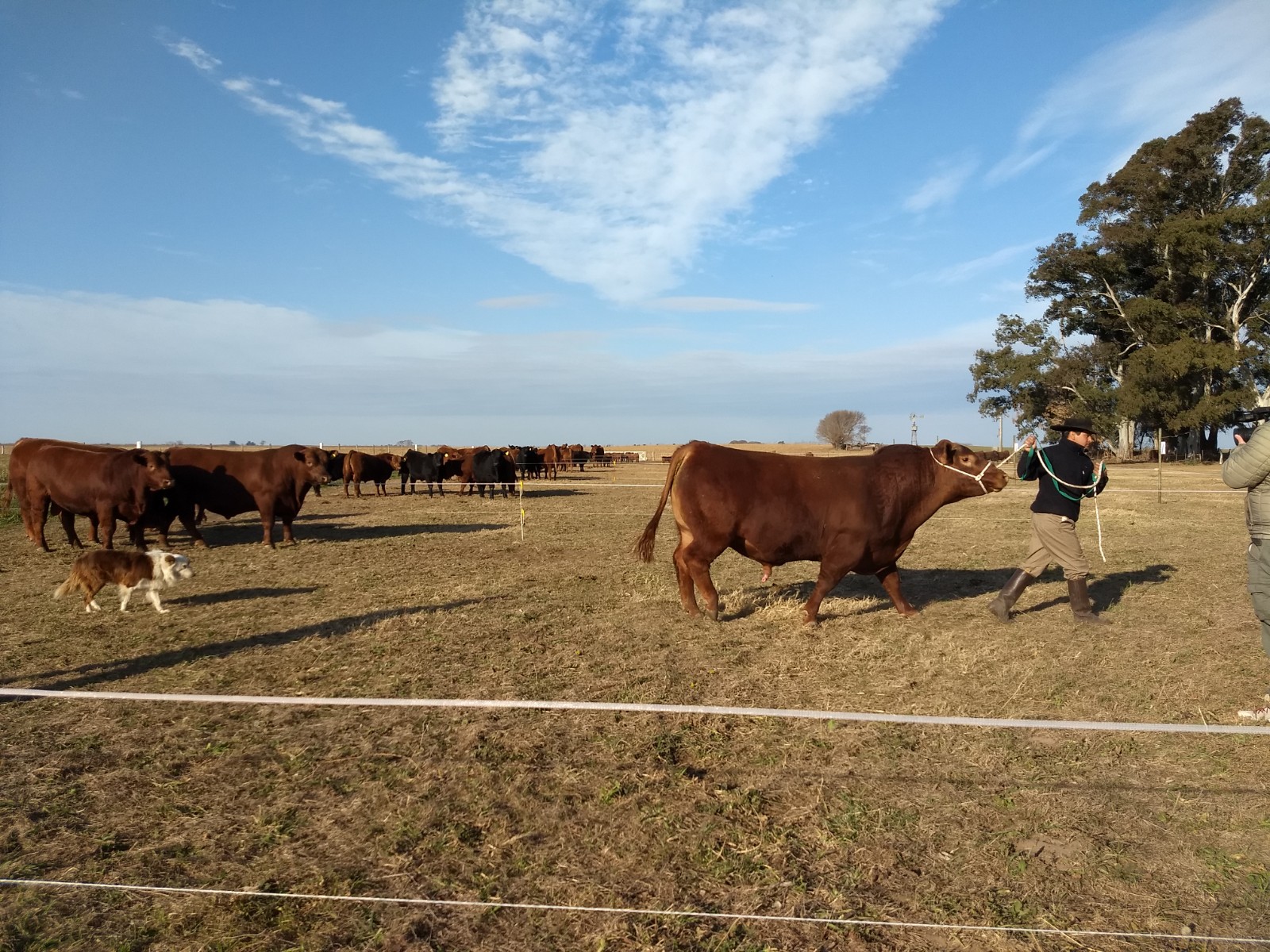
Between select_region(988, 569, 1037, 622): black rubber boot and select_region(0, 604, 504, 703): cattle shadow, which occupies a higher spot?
select_region(988, 569, 1037, 622): black rubber boot

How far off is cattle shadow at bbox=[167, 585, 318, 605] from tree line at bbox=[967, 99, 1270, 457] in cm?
3552

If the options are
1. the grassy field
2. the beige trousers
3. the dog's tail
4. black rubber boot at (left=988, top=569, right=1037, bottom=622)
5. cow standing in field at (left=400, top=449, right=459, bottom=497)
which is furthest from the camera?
cow standing in field at (left=400, top=449, right=459, bottom=497)

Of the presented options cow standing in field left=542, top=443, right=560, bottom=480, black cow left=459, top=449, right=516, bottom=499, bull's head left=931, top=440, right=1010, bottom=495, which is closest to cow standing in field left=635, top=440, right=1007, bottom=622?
bull's head left=931, top=440, right=1010, bottom=495

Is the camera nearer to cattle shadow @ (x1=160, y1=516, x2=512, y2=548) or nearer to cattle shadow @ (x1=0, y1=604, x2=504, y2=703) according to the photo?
cattle shadow @ (x1=0, y1=604, x2=504, y2=703)

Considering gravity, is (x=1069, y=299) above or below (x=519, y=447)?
above

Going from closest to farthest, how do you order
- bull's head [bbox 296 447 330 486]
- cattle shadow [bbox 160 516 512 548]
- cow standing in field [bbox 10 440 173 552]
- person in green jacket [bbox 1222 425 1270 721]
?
person in green jacket [bbox 1222 425 1270 721] < cow standing in field [bbox 10 440 173 552] < bull's head [bbox 296 447 330 486] < cattle shadow [bbox 160 516 512 548]

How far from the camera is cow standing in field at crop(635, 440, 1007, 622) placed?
23.7 ft

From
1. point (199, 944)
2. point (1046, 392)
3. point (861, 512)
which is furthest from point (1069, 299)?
point (199, 944)

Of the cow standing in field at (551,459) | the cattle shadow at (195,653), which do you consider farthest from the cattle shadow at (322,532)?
the cow standing in field at (551,459)

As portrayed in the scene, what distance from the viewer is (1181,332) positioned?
37062mm

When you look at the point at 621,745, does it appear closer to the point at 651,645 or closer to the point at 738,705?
the point at 738,705

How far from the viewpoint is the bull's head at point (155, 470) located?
37.9ft

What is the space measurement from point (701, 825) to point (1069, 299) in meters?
45.1

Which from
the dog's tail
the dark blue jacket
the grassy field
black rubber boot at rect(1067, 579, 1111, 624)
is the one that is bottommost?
the grassy field
